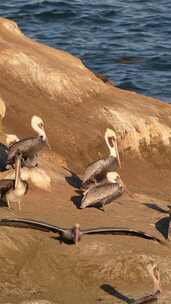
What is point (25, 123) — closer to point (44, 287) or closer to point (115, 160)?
point (115, 160)

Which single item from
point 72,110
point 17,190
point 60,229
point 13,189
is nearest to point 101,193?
point 17,190

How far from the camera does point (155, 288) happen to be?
45.8 ft

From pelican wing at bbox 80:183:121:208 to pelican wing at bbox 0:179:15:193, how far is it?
1.41m

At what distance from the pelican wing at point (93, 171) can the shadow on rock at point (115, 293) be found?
16.6ft

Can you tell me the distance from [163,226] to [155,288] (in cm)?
395

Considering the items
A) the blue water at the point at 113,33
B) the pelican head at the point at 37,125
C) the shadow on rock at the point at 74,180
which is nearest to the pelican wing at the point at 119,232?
the shadow on rock at the point at 74,180

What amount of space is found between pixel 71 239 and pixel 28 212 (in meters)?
1.73

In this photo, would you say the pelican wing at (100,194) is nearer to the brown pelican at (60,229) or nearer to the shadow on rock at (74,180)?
the shadow on rock at (74,180)

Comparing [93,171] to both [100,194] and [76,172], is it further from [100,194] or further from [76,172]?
[76,172]

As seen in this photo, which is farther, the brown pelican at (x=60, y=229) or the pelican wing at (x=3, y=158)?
the pelican wing at (x=3, y=158)

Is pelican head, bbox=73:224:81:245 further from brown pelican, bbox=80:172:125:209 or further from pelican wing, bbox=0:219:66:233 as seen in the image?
brown pelican, bbox=80:172:125:209

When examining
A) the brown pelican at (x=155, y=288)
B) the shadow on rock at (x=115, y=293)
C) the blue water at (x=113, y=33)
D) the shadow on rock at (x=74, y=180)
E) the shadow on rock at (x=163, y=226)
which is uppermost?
the brown pelican at (x=155, y=288)

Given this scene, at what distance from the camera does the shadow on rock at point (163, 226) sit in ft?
57.3

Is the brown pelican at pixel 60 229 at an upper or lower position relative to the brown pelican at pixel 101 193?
upper
